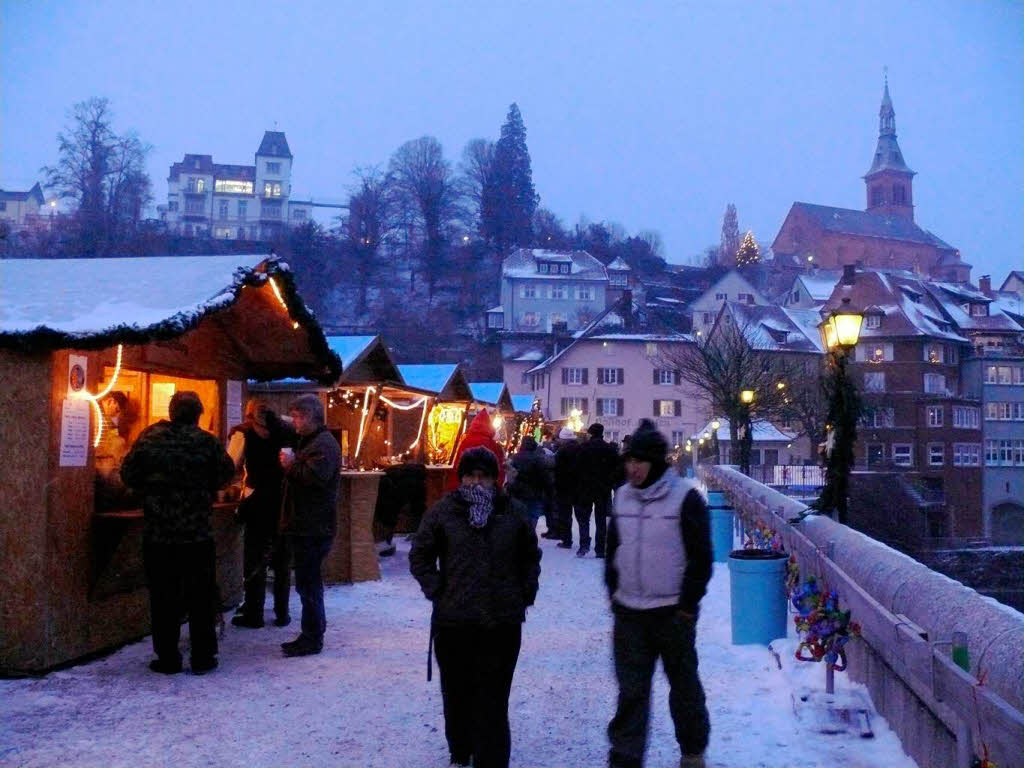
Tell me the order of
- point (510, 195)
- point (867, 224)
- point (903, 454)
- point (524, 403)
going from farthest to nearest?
point (867, 224)
point (510, 195)
point (903, 454)
point (524, 403)

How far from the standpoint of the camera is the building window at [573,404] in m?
68.2

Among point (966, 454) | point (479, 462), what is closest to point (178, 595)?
point (479, 462)

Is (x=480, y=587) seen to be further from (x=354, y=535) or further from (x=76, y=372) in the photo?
(x=354, y=535)

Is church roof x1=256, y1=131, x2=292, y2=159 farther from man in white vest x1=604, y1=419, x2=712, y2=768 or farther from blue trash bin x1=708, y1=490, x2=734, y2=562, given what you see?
man in white vest x1=604, y1=419, x2=712, y2=768

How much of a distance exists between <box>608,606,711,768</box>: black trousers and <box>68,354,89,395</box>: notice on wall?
14.7 feet

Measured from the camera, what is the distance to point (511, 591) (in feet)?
16.2

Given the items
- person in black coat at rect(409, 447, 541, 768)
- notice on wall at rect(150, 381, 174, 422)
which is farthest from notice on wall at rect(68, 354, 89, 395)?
person in black coat at rect(409, 447, 541, 768)

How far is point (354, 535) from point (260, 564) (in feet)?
9.43

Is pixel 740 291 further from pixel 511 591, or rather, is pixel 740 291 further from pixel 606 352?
pixel 511 591

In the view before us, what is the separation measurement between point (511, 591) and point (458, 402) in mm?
15791

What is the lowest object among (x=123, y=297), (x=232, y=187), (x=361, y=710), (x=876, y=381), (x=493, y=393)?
(x=361, y=710)

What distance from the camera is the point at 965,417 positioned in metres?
62.7

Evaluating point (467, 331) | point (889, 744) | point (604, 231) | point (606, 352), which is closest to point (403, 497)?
point (889, 744)

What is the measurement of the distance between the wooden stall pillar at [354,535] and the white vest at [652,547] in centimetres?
682
